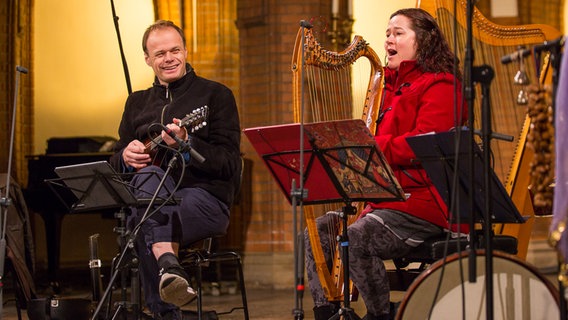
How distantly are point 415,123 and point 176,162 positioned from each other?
116 centimetres

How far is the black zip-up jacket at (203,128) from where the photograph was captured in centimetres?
478

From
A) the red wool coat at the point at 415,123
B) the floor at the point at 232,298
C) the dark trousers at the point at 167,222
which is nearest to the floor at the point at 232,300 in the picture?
the floor at the point at 232,298

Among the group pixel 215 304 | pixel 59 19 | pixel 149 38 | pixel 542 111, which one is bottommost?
pixel 215 304

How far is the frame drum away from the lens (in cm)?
358

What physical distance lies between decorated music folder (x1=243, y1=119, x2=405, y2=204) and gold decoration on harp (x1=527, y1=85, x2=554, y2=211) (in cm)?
74

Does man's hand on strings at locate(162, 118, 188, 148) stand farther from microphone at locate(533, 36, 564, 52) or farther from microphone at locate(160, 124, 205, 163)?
microphone at locate(533, 36, 564, 52)

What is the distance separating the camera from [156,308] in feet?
15.4

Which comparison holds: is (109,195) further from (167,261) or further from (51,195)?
(51,195)

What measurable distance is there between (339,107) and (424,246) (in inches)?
48.0

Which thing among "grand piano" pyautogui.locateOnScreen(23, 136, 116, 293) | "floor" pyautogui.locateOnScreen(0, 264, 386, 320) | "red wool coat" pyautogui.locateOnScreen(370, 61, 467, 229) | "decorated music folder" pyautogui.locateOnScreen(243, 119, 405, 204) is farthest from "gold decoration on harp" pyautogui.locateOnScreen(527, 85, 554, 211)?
"grand piano" pyautogui.locateOnScreen(23, 136, 116, 293)

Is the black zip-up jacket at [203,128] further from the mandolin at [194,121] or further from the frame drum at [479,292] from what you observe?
the frame drum at [479,292]

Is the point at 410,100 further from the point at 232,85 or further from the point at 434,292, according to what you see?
the point at 232,85

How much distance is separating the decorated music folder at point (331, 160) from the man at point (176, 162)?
421 millimetres

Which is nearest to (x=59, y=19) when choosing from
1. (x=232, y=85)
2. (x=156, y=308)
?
(x=232, y=85)
